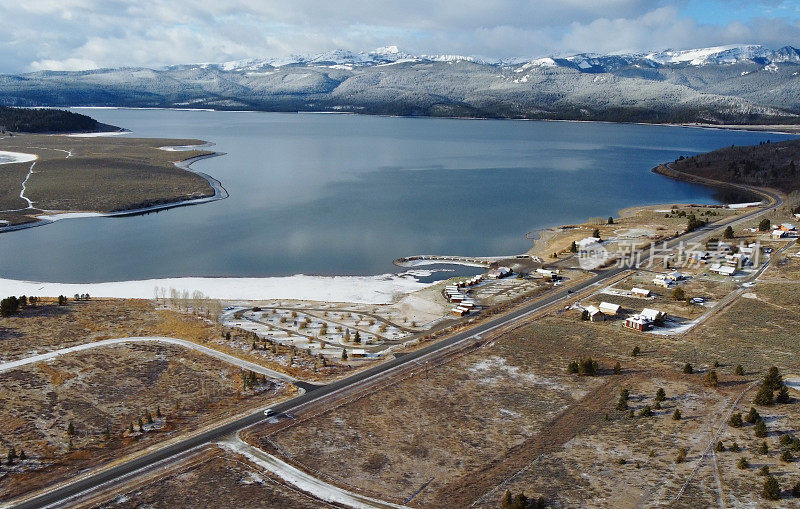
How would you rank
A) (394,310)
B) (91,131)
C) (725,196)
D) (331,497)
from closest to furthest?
(331,497)
(394,310)
(725,196)
(91,131)

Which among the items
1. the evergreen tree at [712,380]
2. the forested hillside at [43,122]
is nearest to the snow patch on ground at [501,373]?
the evergreen tree at [712,380]

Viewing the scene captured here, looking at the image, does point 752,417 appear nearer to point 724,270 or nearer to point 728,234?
point 724,270

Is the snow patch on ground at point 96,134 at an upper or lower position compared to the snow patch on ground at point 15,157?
upper

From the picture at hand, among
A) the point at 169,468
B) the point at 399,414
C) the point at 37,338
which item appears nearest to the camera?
the point at 169,468

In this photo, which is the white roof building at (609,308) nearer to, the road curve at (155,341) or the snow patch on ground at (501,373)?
the snow patch on ground at (501,373)

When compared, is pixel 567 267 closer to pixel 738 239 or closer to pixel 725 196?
pixel 738 239

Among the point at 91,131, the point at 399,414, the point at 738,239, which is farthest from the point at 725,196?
the point at 91,131

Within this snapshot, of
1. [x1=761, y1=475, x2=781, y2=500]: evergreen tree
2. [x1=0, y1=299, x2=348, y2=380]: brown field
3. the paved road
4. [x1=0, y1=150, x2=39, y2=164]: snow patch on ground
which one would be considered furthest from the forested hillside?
[x1=761, y1=475, x2=781, y2=500]: evergreen tree
